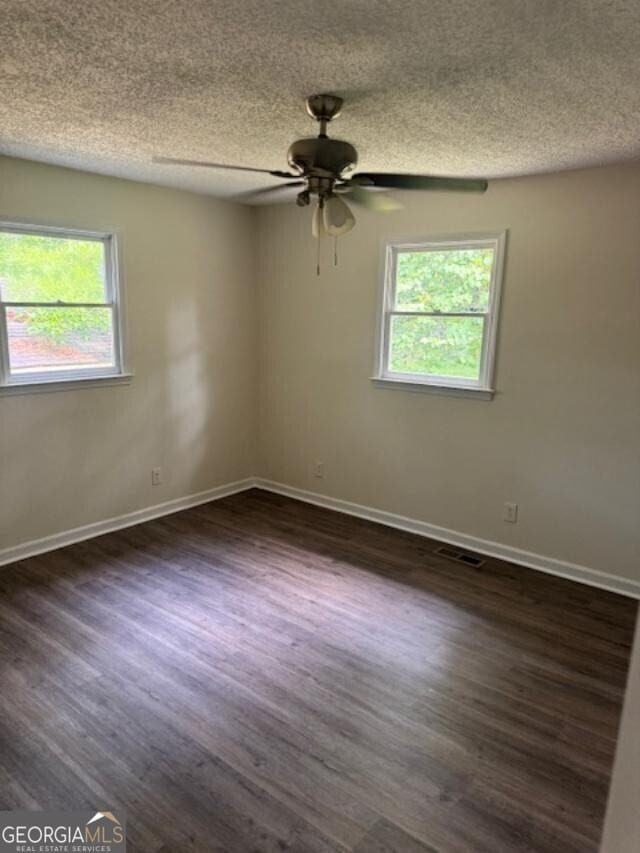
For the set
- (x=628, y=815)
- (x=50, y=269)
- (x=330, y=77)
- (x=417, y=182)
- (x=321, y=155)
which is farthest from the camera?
(x=50, y=269)

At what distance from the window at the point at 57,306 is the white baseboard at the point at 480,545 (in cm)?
196

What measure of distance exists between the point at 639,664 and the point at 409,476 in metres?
2.64

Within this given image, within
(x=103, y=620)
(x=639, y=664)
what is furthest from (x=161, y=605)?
(x=639, y=664)

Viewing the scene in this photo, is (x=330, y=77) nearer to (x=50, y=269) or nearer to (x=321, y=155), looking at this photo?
(x=321, y=155)

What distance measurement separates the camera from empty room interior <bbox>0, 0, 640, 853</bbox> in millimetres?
1797

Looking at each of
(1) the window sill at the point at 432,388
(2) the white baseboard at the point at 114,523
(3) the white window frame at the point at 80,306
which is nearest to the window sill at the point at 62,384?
(3) the white window frame at the point at 80,306

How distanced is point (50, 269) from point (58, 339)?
0.45m

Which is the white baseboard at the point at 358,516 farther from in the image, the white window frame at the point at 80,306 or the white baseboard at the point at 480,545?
the white window frame at the point at 80,306

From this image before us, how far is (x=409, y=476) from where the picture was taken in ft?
13.8

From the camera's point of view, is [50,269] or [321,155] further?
[50,269]

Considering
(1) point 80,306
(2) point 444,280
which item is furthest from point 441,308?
(1) point 80,306

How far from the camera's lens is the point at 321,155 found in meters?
2.18

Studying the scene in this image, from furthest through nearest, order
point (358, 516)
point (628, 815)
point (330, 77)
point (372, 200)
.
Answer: point (358, 516), point (372, 200), point (330, 77), point (628, 815)

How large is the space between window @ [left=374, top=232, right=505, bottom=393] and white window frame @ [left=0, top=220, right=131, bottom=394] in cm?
194
